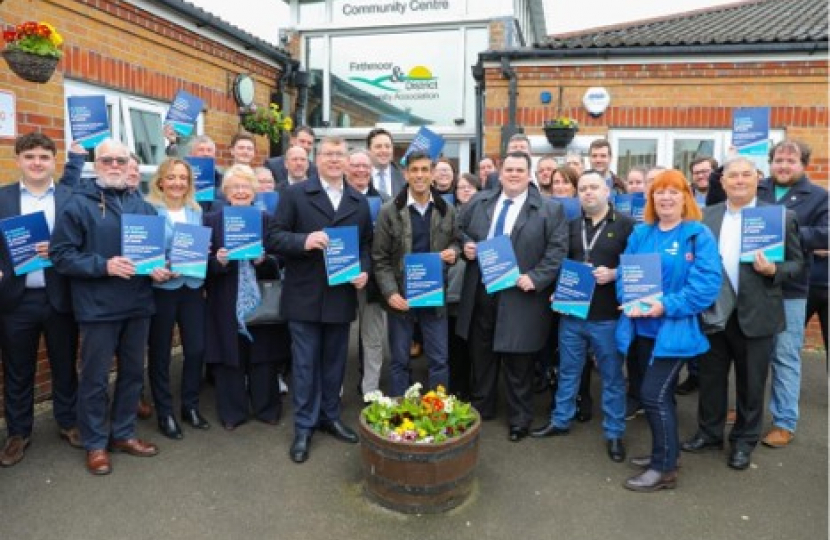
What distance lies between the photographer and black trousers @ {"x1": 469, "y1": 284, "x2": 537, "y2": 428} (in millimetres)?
4648

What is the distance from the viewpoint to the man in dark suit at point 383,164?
18.3 feet

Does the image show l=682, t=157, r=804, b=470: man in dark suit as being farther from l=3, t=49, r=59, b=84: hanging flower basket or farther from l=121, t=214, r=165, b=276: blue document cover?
l=3, t=49, r=59, b=84: hanging flower basket

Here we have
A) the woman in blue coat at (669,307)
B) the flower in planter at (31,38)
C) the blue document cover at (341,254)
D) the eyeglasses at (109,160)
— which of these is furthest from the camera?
the flower in planter at (31,38)

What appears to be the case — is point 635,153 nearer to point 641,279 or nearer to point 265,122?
point 265,122

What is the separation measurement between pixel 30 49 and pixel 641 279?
14.6 ft

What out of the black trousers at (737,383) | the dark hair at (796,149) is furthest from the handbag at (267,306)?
the dark hair at (796,149)

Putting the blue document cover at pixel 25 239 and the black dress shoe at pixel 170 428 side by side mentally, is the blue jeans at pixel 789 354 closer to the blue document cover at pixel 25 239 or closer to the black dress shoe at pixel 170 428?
the black dress shoe at pixel 170 428

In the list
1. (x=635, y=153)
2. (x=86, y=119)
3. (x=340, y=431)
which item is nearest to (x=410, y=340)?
(x=340, y=431)

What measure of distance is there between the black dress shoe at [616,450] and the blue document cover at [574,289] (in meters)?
0.89

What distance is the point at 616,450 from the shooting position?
4336 millimetres

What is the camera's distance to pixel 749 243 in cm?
396

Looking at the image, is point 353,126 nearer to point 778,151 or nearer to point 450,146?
point 450,146

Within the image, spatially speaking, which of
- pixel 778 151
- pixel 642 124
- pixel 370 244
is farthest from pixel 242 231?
pixel 642 124

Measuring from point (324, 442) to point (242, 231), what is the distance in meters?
1.59
